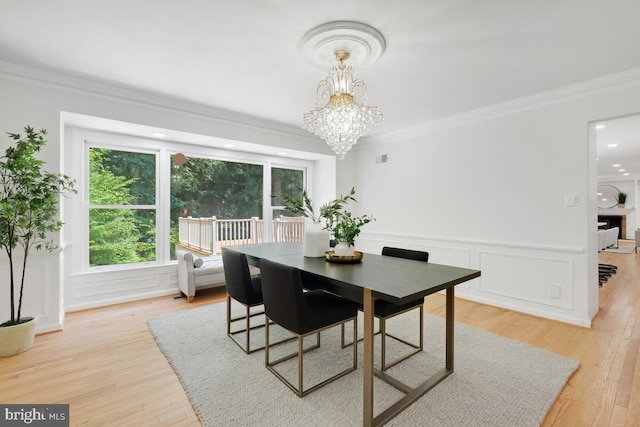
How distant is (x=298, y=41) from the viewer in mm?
2209

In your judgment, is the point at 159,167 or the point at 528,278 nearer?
the point at 528,278

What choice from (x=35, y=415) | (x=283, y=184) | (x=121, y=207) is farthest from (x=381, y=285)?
(x=283, y=184)

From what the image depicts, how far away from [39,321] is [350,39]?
148 inches

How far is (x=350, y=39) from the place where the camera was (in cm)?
212

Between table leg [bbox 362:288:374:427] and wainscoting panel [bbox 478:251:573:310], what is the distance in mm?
2753

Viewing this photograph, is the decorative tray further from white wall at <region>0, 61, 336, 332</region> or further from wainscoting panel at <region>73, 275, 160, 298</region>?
wainscoting panel at <region>73, 275, 160, 298</region>

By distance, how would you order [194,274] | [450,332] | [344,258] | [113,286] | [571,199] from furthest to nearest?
[194,274]
[113,286]
[571,199]
[344,258]
[450,332]

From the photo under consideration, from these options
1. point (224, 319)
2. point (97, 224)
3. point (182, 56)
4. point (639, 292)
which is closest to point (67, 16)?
point (182, 56)

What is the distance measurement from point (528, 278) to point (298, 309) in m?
A: 2.98

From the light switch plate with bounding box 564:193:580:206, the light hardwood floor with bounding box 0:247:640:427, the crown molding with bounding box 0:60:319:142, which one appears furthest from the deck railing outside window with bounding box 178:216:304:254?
the light switch plate with bounding box 564:193:580:206

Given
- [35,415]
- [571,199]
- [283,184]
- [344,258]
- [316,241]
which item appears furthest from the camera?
[283,184]

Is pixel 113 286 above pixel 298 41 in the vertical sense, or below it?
below

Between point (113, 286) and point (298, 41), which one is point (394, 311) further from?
point (113, 286)

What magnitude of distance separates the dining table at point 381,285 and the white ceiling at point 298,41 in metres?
1.69
